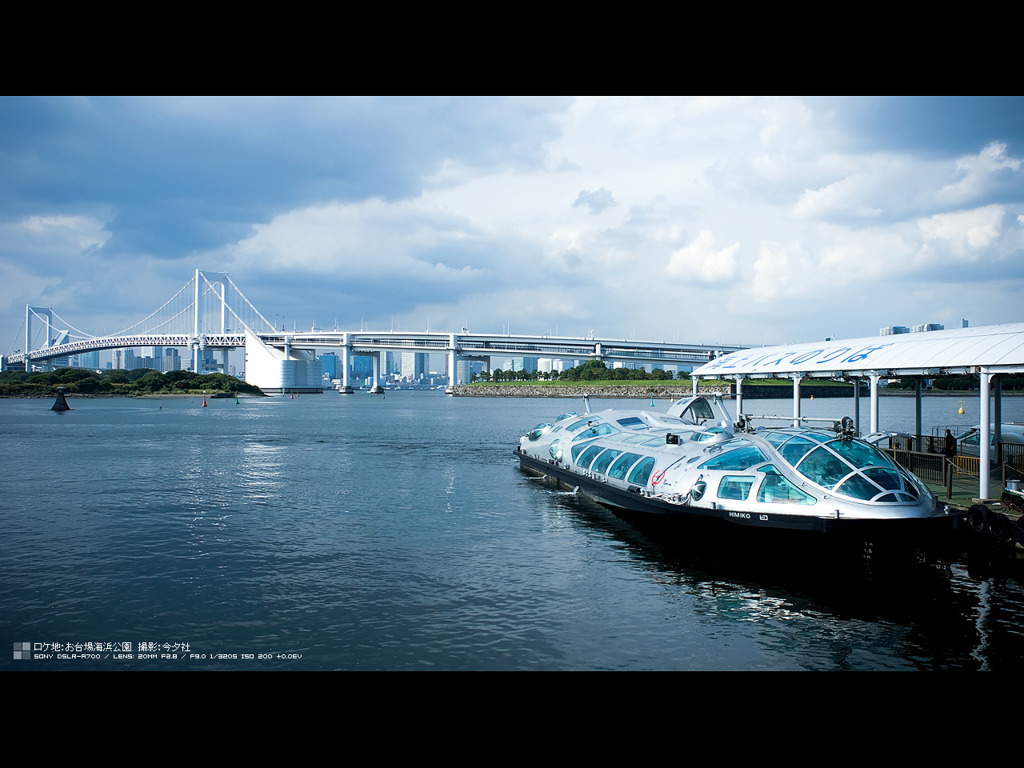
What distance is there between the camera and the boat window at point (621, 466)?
21688 mm

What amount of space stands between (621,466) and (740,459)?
235 inches

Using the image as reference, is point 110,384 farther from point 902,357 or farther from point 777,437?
point 777,437

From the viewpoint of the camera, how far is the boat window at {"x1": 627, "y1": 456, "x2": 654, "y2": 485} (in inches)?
788

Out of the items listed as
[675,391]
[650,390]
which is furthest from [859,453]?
[675,391]

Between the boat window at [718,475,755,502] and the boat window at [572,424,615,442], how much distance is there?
36.6ft

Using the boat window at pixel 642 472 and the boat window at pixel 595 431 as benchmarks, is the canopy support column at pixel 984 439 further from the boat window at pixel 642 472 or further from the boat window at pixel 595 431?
the boat window at pixel 595 431

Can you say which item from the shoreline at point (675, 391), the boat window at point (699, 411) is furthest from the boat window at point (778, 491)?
the shoreline at point (675, 391)

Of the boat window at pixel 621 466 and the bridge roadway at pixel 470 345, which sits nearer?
the boat window at pixel 621 466

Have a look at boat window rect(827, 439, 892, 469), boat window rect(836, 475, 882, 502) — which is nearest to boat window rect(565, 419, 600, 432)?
boat window rect(827, 439, 892, 469)

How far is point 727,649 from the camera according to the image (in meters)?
10.5

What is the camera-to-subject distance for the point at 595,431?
28469 millimetres

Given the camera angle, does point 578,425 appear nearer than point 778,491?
No

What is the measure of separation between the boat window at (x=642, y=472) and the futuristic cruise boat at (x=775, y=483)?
41mm

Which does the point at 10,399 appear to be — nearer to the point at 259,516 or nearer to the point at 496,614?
the point at 259,516
